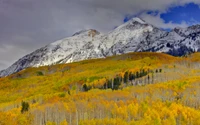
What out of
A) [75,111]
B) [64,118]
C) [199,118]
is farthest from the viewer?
[75,111]

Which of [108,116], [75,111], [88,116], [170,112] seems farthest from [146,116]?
[75,111]

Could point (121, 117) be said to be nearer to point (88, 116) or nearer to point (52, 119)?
point (88, 116)

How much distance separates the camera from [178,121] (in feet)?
546

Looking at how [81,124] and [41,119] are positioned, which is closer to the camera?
[81,124]

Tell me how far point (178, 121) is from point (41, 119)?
82.2m

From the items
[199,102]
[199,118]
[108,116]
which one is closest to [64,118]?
[108,116]

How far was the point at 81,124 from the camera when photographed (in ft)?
526

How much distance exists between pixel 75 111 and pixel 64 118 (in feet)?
56.6

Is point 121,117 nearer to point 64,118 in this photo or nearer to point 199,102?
point 64,118

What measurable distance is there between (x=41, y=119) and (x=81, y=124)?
27860mm

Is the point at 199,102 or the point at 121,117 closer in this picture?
the point at 121,117

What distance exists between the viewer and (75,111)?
188125 mm

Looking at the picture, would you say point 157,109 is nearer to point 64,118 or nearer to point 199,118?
point 199,118

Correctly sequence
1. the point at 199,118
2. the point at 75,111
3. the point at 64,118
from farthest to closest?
1. the point at 75,111
2. the point at 64,118
3. the point at 199,118
